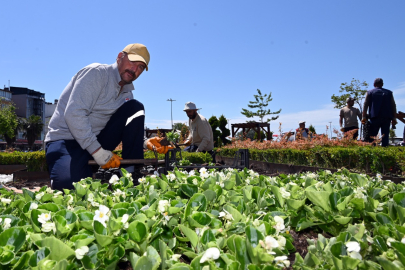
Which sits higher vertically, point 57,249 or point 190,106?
point 190,106

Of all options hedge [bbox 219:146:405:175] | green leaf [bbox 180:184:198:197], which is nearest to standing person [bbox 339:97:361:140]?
hedge [bbox 219:146:405:175]

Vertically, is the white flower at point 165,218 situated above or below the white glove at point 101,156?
below

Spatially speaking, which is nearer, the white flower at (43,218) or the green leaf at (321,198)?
the white flower at (43,218)

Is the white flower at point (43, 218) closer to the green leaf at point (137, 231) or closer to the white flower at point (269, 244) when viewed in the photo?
the green leaf at point (137, 231)

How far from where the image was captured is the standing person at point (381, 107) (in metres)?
8.91

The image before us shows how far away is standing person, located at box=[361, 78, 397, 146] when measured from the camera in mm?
8914

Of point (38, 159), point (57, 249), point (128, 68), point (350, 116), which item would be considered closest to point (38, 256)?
point (57, 249)

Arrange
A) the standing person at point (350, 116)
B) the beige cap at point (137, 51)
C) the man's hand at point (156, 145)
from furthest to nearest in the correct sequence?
the standing person at point (350, 116), the man's hand at point (156, 145), the beige cap at point (137, 51)

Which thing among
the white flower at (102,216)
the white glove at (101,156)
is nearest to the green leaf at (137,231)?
the white flower at (102,216)

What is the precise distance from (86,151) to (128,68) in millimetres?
1142

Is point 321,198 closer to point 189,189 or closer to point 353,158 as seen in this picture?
point 189,189

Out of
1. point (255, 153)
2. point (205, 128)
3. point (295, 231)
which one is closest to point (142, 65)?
point (295, 231)

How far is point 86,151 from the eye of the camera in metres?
3.78

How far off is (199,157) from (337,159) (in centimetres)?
342
